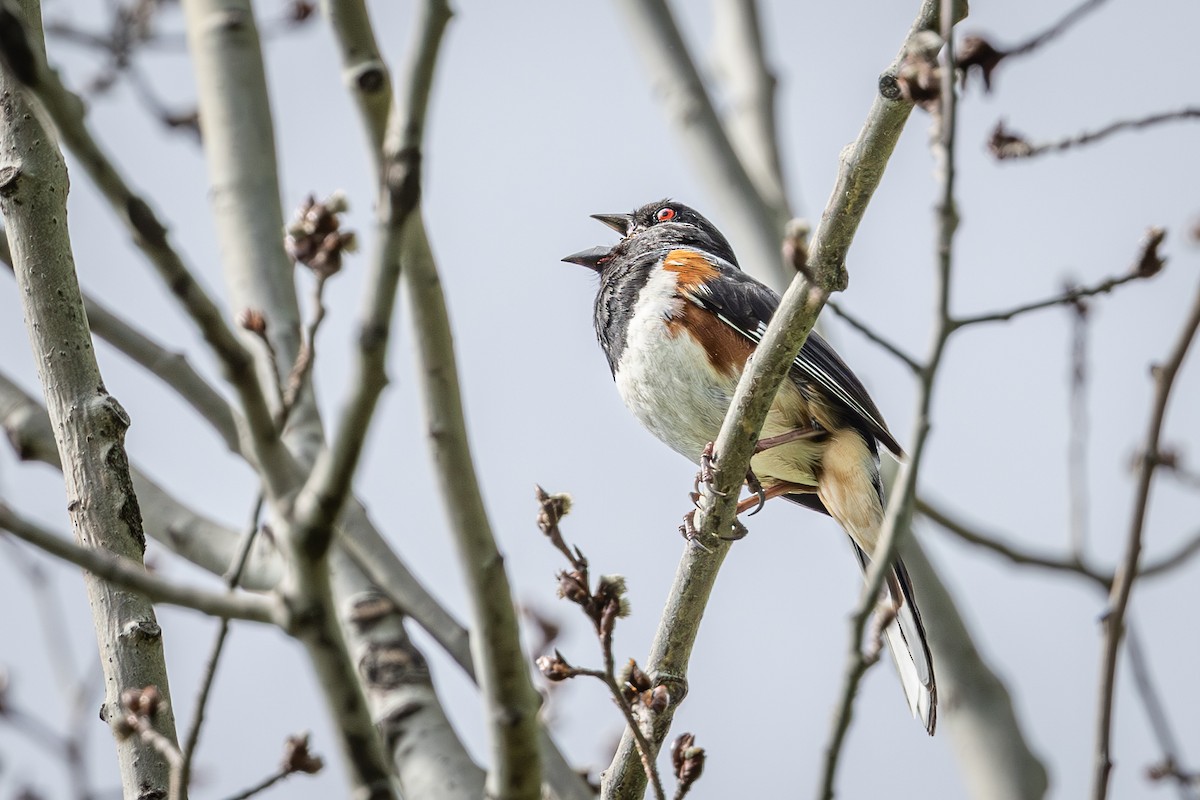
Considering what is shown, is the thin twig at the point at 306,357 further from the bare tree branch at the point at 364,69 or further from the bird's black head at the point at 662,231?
the bird's black head at the point at 662,231

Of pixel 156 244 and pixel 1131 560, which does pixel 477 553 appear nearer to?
pixel 156 244

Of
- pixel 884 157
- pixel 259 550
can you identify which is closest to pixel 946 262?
pixel 884 157

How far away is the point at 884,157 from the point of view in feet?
8.77

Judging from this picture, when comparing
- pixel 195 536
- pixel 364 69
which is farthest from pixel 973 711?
pixel 364 69

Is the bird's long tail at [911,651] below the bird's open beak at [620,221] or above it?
below

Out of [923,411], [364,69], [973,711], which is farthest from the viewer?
[973,711]

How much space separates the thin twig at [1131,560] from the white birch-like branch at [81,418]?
183cm

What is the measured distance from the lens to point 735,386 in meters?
4.19

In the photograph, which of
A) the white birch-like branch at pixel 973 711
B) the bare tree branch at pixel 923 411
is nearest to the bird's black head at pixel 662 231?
the white birch-like branch at pixel 973 711

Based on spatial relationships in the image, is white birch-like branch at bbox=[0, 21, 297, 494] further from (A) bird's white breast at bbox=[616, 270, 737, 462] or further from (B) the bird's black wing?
(B) the bird's black wing

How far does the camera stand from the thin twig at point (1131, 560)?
2383mm

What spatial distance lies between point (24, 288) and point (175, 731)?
933 mm

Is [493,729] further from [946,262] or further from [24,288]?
[24,288]

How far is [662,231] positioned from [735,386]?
1.24 metres
